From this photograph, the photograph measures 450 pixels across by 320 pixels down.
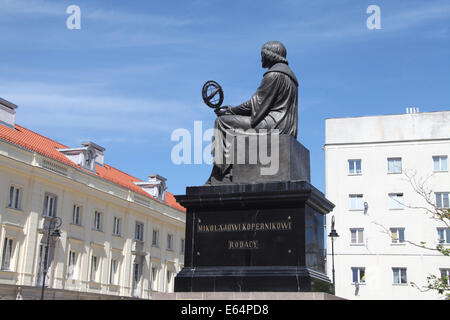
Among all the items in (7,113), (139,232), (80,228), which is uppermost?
(7,113)

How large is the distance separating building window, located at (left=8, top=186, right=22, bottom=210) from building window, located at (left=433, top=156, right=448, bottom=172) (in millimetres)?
26235

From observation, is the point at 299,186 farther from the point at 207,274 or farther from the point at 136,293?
the point at 136,293

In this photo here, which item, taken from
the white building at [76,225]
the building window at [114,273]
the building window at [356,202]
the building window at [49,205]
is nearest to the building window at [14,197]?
the white building at [76,225]

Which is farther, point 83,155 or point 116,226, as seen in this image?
point 116,226

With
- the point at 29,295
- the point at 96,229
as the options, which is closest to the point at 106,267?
the point at 96,229

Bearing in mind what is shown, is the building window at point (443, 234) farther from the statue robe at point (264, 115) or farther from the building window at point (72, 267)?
the statue robe at point (264, 115)

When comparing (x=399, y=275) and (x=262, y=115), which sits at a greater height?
(x=262, y=115)

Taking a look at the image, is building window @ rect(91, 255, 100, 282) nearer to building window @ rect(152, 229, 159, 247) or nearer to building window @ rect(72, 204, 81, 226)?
building window @ rect(72, 204, 81, 226)

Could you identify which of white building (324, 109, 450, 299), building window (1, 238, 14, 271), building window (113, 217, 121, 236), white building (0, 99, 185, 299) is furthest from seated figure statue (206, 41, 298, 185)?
building window (113, 217, 121, 236)

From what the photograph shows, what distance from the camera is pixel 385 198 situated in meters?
38.7

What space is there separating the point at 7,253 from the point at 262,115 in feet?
83.5

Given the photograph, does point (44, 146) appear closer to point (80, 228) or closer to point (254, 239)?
point (80, 228)

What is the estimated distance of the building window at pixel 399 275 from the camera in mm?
37156

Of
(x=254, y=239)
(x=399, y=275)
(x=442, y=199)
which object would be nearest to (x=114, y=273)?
(x=399, y=275)
